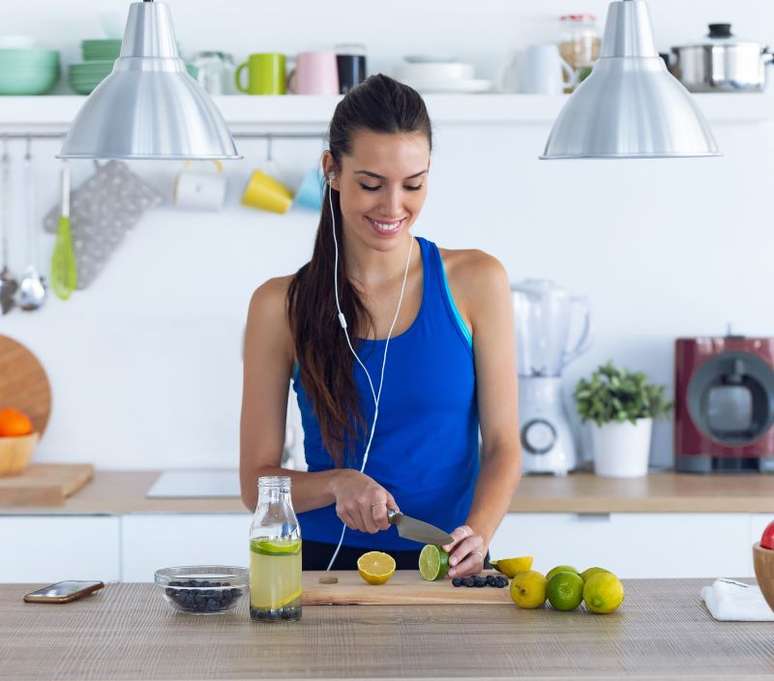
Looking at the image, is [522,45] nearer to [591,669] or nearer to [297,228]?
[297,228]

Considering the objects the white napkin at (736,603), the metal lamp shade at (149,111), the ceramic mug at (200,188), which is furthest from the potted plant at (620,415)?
the metal lamp shade at (149,111)

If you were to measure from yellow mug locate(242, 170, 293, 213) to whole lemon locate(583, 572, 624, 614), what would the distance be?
1952 mm

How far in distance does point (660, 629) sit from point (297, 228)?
6.82ft

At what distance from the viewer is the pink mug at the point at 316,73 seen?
337 centimetres

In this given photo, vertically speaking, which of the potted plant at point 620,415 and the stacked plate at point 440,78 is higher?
the stacked plate at point 440,78

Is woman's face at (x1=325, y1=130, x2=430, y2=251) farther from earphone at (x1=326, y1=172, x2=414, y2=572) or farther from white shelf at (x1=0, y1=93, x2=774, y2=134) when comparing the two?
white shelf at (x1=0, y1=93, x2=774, y2=134)

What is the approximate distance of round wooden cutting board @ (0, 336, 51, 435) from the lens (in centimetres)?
358

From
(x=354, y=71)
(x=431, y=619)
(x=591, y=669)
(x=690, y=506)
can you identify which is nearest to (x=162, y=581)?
(x=431, y=619)

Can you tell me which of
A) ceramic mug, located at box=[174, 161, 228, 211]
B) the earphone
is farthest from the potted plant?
the earphone

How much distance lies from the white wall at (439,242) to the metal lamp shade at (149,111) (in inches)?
62.6

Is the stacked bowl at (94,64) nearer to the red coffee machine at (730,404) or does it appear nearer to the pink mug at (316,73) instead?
the pink mug at (316,73)

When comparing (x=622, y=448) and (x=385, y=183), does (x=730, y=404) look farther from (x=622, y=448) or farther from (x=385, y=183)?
(x=385, y=183)

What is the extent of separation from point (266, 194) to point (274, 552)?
1913mm

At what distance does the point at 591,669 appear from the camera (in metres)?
1.55
